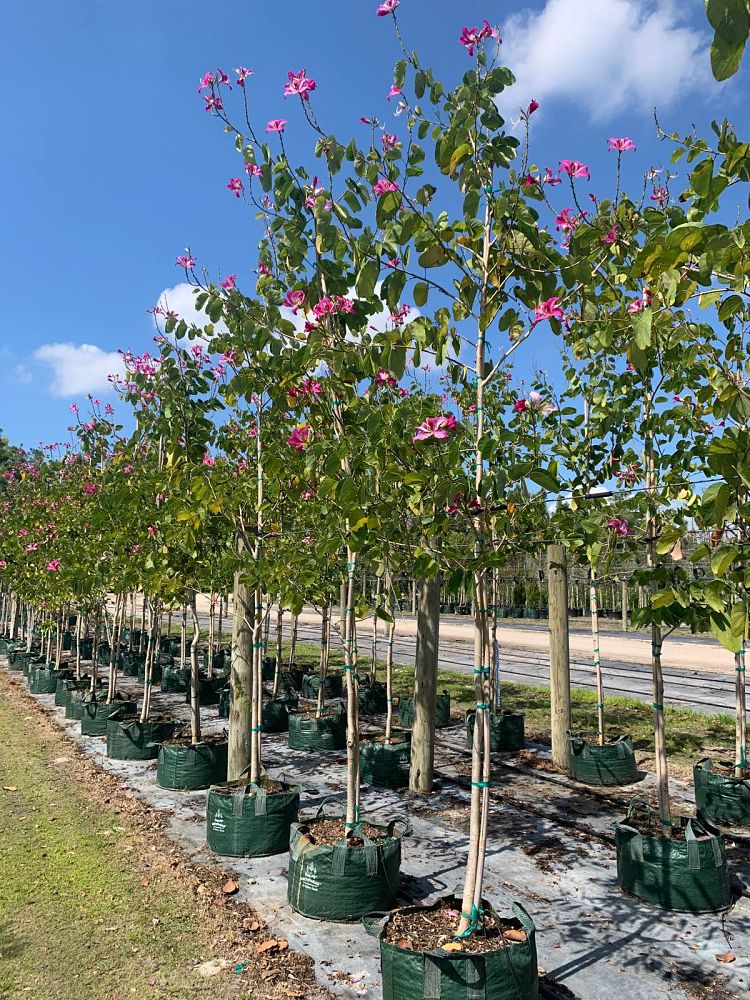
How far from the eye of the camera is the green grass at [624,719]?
8055mm

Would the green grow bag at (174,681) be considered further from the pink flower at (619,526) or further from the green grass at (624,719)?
the pink flower at (619,526)

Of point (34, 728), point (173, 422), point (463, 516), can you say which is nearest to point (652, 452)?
point (463, 516)

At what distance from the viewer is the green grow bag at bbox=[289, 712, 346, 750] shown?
783 centimetres

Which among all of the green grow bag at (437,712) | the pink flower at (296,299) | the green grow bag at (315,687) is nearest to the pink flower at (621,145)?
the pink flower at (296,299)

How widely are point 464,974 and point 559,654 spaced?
4752 millimetres

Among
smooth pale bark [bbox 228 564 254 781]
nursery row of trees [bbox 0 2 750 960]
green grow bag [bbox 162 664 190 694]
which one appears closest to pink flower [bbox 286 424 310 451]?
nursery row of trees [bbox 0 2 750 960]

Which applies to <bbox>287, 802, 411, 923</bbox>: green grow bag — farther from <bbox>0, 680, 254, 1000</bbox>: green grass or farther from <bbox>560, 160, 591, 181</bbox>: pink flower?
<bbox>560, 160, 591, 181</bbox>: pink flower

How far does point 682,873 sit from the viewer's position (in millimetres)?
3996

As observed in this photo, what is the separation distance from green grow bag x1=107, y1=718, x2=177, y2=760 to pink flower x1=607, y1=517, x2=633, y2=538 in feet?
18.4

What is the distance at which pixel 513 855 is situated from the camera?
16.1 feet

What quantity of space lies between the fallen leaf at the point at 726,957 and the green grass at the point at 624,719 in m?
3.87

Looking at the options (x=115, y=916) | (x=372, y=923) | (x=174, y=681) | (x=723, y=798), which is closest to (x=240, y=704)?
(x=115, y=916)

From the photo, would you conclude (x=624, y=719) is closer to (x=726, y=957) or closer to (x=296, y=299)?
(x=726, y=957)

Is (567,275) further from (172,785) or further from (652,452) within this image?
(172,785)
